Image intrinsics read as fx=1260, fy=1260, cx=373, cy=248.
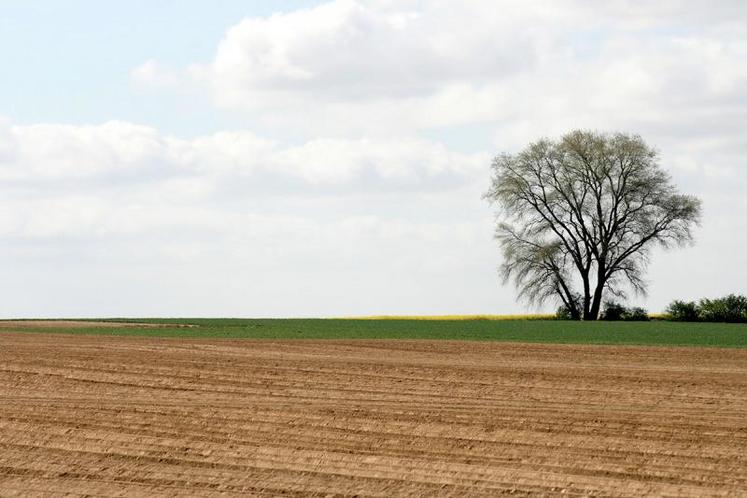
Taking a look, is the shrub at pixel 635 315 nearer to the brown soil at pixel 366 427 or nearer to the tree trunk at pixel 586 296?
the tree trunk at pixel 586 296

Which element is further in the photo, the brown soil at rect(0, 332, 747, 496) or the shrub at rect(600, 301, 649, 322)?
the shrub at rect(600, 301, 649, 322)

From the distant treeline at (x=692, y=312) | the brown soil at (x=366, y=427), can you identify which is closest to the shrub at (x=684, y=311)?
the distant treeline at (x=692, y=312)

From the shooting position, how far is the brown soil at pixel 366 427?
1221 cm

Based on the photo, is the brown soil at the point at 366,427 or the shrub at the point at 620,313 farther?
the shrub at the point at 620,313

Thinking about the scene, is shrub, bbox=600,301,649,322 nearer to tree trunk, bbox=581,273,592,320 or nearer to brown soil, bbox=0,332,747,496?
tree trunk, bbox=581,273,592,320

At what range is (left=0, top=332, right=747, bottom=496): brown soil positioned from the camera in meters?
12.2

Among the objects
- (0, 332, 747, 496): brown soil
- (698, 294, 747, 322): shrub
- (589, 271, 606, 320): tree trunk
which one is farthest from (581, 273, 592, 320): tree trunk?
(0, 332, 747, 496): brown soil

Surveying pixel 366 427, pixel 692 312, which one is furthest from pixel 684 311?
pixel 366 427

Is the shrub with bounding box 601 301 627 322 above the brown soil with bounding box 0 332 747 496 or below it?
above

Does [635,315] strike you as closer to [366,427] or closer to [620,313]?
[620,313]

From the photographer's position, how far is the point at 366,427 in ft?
51.1

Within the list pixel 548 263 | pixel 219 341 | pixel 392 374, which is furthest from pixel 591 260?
pixel 392 374

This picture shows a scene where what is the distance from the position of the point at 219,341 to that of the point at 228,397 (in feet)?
51.4

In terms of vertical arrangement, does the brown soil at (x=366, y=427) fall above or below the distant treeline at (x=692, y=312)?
below
